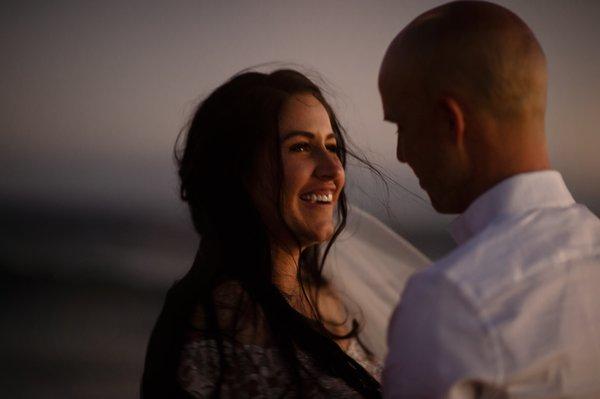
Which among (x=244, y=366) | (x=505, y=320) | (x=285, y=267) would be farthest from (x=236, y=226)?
(x=505, y=320)

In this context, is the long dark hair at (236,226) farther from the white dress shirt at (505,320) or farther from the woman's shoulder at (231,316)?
the white dress shirt at (505,320)

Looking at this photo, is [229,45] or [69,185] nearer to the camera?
[69,185]

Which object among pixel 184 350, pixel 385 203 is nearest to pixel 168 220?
pixel 385 203

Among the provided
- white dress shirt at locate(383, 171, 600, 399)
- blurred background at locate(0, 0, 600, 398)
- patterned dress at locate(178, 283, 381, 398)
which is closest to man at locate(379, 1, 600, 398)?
white dress shirt at locate(383, 171, 600, 399)

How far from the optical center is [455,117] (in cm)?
84

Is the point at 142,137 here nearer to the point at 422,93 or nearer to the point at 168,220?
the point at 168,220

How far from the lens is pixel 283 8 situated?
7.83ft

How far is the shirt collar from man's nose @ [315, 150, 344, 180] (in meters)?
0.73

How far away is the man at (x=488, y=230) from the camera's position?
0.70 m

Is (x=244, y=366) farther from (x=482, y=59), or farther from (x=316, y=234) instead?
(x=482, y=59)

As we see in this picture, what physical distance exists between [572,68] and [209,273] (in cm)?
188

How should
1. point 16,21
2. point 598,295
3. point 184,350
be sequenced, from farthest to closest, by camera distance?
1. point 16,21
2. point 184,350
3. point 598,295

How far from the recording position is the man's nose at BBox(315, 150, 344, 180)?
5.11 ft

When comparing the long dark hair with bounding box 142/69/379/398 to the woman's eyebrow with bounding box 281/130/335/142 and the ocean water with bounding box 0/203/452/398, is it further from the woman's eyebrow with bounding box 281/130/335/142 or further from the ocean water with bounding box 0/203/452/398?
the ocean water with bounding box 0/203/452/398
